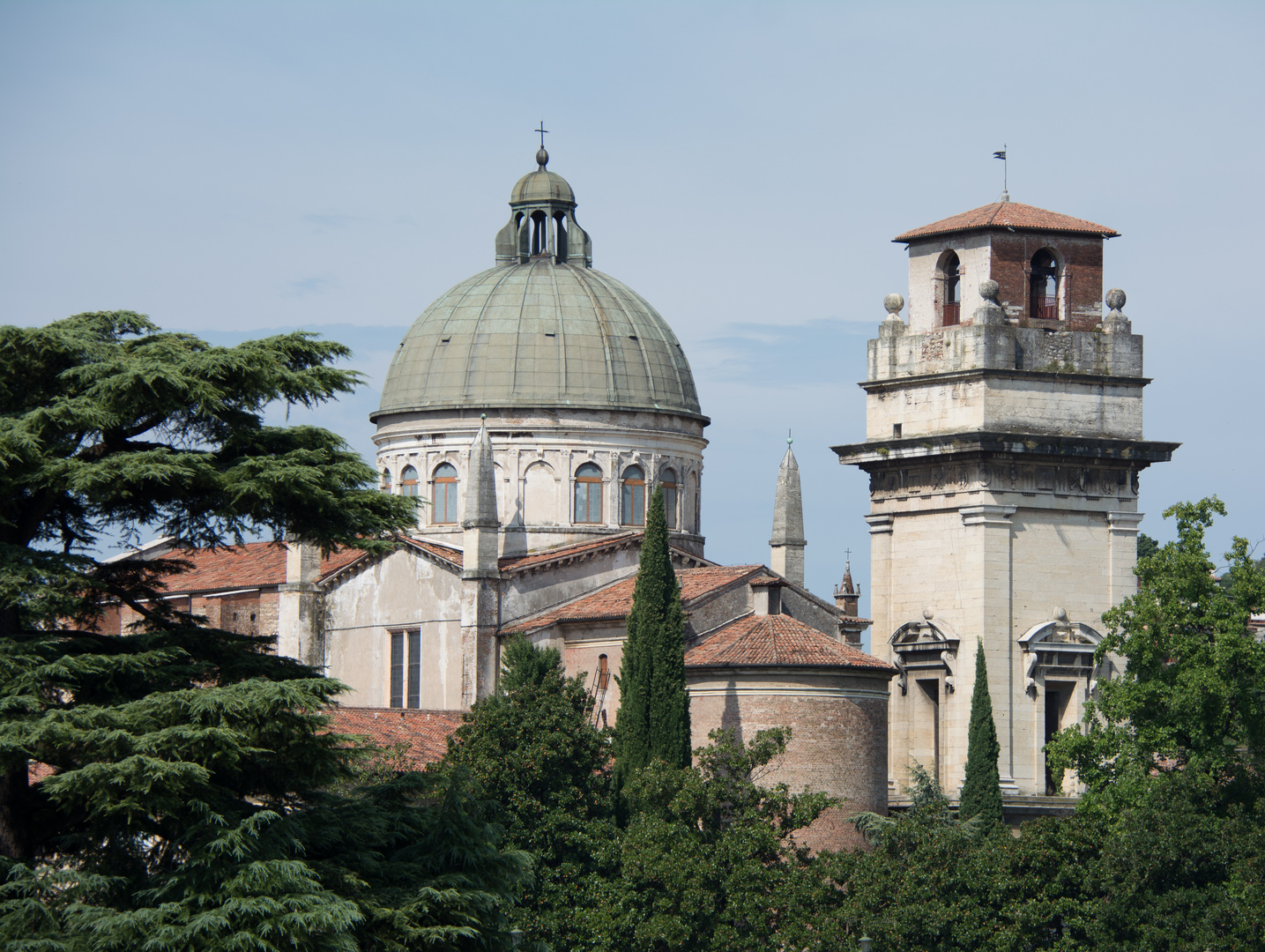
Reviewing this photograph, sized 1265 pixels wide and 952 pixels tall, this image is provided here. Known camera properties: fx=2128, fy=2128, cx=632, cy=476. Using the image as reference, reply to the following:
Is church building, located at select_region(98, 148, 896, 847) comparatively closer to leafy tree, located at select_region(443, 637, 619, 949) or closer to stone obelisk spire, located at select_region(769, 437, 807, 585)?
stone obelisk spire, located at select_region(769, 437, 807, 585)

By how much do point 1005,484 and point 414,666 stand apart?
14.5 metres

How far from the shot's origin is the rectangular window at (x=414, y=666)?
165ft

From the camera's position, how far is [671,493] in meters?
53.6

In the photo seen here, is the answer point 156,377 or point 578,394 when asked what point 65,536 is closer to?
point 156,377

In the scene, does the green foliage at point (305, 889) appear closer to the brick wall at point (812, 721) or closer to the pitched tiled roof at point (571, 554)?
the brick wall at point (812, 721)

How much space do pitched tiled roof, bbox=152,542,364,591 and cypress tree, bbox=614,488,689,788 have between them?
525 inches

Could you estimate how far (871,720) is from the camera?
43781mm

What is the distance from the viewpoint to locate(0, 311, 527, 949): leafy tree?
62.3 ft

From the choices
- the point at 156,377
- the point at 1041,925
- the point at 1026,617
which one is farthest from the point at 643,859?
the point at 156,377

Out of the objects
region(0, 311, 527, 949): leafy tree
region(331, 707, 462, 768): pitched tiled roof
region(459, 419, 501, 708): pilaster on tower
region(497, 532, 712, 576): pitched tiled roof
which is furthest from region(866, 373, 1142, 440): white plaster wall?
region(0, 311, 527, 949): leafy tree

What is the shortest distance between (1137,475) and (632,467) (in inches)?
488

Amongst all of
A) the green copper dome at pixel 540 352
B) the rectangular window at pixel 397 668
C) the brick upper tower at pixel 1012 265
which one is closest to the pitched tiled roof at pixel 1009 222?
the brick upper tower at pixel 1012 265

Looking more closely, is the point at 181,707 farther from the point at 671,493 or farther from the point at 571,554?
the point at 671,493

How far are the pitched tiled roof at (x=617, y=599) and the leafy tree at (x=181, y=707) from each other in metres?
23.7
